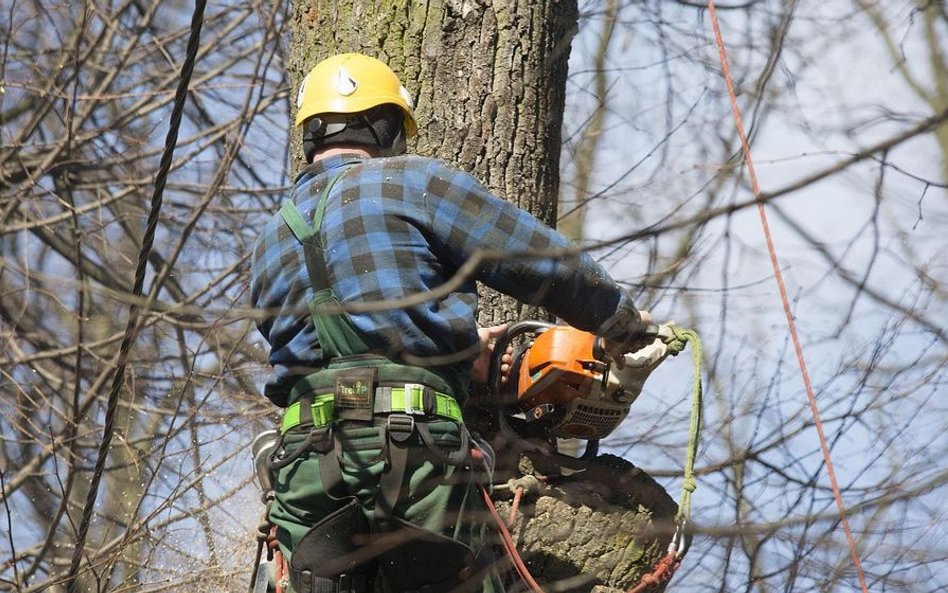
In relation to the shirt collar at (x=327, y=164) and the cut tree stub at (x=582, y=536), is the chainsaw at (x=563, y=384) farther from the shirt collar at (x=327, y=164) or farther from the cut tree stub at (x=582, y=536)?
the shirt collar at (x=327, y=164)

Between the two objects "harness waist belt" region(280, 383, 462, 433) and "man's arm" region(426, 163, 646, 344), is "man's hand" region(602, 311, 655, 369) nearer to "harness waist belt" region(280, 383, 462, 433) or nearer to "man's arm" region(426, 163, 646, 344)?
"man's arm" region(426, 163, 646, 344)

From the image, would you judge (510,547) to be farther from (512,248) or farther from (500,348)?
(512,248)

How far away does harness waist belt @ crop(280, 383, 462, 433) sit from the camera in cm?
360

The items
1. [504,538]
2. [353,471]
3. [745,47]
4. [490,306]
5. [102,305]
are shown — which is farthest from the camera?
[102,305]

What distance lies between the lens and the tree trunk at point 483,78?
4.47 metres

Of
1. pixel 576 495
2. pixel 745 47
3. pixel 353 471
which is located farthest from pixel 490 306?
pixel 745 47

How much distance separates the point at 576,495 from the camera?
4.18 m

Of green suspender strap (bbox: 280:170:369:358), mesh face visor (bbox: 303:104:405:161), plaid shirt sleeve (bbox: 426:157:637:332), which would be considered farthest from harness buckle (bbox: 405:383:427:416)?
mesh face visor (bbox: 303:104:405:161)

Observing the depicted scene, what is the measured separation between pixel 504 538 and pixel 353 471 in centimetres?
60

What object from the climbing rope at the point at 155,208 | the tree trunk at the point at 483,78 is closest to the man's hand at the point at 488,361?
the tree trunk at the point at 483,78

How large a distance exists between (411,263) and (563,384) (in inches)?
26.0

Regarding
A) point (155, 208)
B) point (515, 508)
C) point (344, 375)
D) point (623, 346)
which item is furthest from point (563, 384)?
point (155, 208)

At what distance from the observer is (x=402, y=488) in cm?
358

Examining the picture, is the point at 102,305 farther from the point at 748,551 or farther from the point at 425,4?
the point at 748,551
